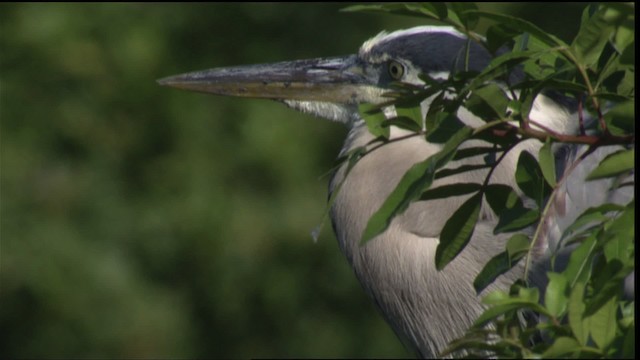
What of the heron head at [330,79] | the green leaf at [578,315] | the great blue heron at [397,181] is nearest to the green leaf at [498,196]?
the green leaf at [578,315]

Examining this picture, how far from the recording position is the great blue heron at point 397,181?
2.50 metres

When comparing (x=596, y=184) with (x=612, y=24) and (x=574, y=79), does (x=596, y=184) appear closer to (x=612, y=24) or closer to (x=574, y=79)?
(x=574, y=79)

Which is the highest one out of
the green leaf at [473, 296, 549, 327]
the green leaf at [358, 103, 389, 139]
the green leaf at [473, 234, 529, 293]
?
the green leaf at [358, 103, 389, 139]

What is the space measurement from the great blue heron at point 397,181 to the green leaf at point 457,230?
840 mm

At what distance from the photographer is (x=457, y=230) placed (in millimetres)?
1459

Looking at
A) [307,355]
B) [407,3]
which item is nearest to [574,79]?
[407,3]

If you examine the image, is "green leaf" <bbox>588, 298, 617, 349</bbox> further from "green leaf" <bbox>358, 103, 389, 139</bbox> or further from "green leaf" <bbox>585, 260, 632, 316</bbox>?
"green leaf" <bbox>358, 103, 389, 139</bbox>

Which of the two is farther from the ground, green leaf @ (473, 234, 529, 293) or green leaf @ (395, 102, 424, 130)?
green leaf @ (395, 102, 424, 130)

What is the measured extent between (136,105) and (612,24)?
4.14 meters

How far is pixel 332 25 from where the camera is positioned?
5.45 meters

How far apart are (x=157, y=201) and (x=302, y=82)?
7.12 ft

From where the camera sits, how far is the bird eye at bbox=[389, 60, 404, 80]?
2768 mm

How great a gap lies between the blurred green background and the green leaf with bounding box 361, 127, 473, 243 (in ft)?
10.8

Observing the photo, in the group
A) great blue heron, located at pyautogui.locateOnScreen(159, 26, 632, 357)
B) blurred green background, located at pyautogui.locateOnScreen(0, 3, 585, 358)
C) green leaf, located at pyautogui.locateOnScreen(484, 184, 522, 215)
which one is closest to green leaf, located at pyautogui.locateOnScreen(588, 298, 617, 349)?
green leaf, located at pyautogui.locateOnScreen(484, 184, 522, 215)
